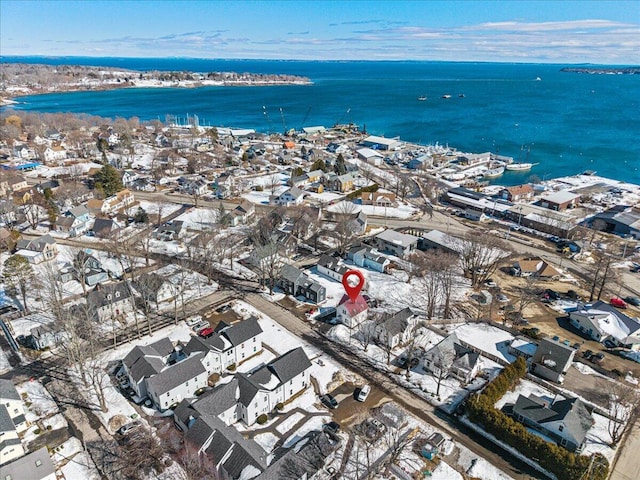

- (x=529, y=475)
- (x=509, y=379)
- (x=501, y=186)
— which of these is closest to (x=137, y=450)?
(x=529, y=475)

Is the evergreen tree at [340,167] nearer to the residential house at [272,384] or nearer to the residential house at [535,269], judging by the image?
the residential house at [535,269]

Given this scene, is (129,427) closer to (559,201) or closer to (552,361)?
(552,361)

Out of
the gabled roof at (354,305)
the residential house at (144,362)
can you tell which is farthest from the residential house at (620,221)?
the residential house at (144,362)

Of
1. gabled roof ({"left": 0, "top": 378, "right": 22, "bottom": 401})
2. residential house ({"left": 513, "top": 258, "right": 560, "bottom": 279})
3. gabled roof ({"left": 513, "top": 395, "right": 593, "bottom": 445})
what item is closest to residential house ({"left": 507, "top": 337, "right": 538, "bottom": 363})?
gabled roof ({"left": 513, "top": 395, "right": 593, "bottom": 445})

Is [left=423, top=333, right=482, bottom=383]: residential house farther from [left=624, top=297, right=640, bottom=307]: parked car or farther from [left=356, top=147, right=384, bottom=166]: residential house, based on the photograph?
[left=356, top=147, right=384, bottom=166]: residential house

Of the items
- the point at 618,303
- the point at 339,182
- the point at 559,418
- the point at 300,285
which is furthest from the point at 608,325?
the point at 339,182

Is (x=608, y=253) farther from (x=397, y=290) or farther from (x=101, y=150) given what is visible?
(x=101, y=150)

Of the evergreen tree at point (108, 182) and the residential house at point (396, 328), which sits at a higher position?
the evergreen tree at point (108, 182)
